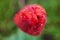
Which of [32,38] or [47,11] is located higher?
[47,11]

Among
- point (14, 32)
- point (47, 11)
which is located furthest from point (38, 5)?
point (14, 32)

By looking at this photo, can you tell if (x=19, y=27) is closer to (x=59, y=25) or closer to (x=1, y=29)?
(x=1, y=29)

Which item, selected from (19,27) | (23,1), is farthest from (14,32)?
(23,1)

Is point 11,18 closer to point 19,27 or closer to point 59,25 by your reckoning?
point 19,27

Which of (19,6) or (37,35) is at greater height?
(19,6)
